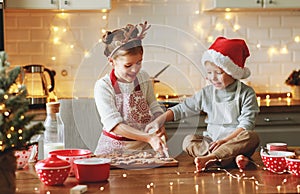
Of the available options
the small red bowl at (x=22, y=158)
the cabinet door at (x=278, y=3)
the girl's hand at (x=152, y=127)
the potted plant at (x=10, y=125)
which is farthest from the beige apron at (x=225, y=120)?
the cabinet door at (x=278, y=3)

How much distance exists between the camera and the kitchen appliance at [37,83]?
155 inches

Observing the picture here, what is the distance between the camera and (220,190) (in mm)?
1698

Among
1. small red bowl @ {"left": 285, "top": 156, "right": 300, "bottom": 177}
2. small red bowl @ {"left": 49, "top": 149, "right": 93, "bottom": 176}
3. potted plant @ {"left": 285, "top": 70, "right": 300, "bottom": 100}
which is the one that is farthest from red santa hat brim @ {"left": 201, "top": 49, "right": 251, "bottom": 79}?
potted plant @ {"left": 285, "top": 70, "right": 300, "bottom": 100}

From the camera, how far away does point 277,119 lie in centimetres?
385

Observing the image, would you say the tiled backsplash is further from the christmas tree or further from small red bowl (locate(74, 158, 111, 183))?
the christmas tree

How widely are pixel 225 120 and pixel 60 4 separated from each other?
1.92 m

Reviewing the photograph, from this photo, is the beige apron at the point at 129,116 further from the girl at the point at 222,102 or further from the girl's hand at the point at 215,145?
the girl's hand at the point at 215,145

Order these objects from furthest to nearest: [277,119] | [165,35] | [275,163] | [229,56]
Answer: [165,35] → [277,119] → [229,56] → [275,163]

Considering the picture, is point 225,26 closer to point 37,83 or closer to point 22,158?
point 37,83

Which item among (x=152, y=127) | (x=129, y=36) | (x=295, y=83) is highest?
(x=129, y=36)

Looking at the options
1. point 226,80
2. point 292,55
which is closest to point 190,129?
point 226,80

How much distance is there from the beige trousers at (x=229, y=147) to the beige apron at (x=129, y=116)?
0.26 metres

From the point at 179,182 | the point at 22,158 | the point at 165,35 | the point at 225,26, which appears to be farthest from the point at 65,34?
the point at 179,182

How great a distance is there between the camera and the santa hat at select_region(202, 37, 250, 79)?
2.38m
